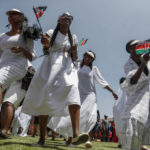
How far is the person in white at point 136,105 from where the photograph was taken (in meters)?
3.13

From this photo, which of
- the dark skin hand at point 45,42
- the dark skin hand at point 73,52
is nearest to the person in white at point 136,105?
the dark skin hand at point 73,52

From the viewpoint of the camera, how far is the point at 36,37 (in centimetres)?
494

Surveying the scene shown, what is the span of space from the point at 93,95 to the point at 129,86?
4.04m

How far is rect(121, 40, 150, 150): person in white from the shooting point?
10.3ft

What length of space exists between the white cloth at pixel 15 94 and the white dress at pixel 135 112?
244 cm

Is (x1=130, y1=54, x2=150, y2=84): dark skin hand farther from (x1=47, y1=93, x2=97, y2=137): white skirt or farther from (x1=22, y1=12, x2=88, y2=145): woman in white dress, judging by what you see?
(x1=47, y1=93, x2=97, y2=137): white skirt

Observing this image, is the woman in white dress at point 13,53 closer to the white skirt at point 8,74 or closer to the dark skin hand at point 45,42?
the white skirt at point 8,74

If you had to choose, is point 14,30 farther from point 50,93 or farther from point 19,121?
point 19,121

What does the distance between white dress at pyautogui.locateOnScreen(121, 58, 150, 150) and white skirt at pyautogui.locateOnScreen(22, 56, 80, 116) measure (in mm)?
1099

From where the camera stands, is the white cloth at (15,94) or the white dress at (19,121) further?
the white dress at (19,121)

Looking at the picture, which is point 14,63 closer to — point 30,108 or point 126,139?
point 30,108

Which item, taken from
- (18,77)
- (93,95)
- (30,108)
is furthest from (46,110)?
(93,95)

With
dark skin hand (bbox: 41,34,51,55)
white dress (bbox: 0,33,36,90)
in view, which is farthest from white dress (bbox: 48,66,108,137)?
dark skin hand (bbox: 41,34,51,55)

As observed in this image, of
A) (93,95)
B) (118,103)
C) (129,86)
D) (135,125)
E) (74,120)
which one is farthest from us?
(93,95)
